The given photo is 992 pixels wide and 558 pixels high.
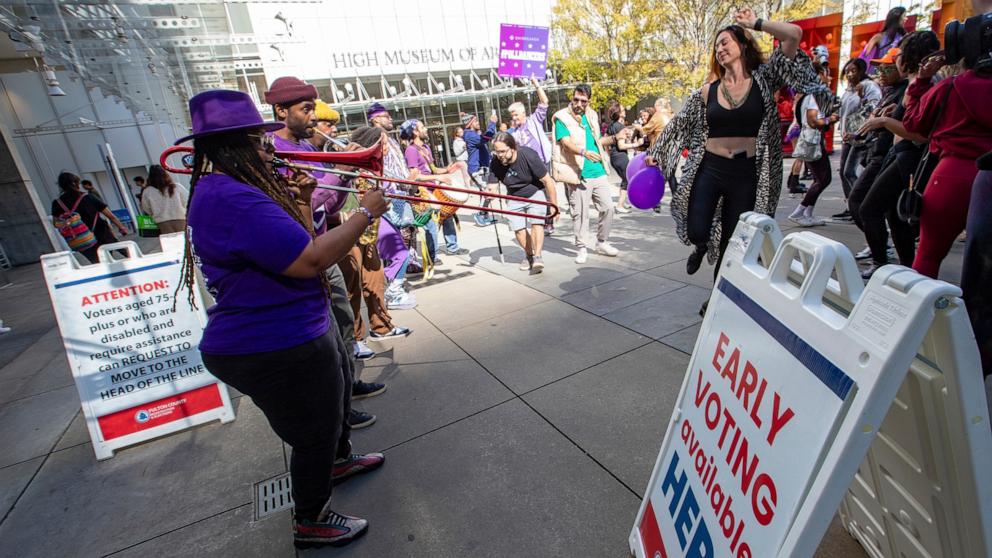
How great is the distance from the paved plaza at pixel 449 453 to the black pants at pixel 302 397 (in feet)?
1.31

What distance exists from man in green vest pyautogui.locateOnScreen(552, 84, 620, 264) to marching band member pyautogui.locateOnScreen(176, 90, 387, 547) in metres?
4.20

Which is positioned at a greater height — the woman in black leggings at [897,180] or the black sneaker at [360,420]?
the woman in black leggings at [897,180]

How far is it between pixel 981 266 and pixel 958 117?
97cm

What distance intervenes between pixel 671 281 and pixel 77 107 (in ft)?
78.9

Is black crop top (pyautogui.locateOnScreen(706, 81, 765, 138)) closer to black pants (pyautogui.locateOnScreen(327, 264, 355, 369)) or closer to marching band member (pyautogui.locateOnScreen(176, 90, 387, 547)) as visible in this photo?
marching band member (pyautogui.locateOnScreen(176, 90, 387, 547))

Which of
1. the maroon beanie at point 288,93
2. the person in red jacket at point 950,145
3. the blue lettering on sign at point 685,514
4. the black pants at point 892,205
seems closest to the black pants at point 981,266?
the person in red jacket at point 950,145

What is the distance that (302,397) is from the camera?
6.16ft

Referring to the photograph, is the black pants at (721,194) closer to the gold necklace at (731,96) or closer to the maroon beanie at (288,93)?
the gold necklace at (731,96)

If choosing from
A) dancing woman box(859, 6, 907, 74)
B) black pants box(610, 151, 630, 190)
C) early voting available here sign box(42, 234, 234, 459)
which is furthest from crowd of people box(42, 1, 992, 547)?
dancing woman box(859, 6, 907, 74)

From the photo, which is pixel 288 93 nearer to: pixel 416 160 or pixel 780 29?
pixel 780 29

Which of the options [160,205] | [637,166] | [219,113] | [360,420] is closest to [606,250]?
[637,166]

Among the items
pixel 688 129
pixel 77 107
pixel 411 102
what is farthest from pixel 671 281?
pixel 77 107

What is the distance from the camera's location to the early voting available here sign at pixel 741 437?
3.15 ft

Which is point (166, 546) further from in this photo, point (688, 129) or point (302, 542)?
point (688, 129)
